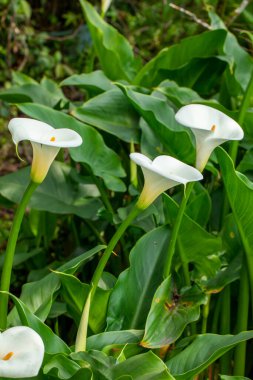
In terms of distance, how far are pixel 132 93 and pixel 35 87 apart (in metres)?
0.49

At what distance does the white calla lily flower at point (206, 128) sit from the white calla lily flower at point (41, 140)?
17 centimetres

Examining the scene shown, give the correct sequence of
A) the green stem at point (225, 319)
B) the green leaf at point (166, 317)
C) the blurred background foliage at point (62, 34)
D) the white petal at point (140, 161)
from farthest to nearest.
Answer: the blurred background foliage at point (62, 34) → the green stem at point (225, 319) → the green leaf at point (166, 317) → the white petal at point (140, 161)

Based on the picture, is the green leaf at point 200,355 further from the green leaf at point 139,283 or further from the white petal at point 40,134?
the white petal at point 40,134

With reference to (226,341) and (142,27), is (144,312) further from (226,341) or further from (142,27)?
(142,27)

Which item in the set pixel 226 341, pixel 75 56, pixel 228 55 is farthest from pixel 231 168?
pixel 75 56

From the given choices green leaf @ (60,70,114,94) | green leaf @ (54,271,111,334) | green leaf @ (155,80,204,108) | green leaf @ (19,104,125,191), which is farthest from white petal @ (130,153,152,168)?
green leaf @ (60,70,114,94)

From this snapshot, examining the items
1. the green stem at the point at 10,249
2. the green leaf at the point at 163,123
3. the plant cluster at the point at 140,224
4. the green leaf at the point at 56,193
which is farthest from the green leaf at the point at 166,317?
the green leaf at the point at 56,193

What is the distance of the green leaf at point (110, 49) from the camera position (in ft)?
5.91

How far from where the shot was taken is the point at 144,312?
1229mm

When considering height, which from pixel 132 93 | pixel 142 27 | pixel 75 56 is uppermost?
pixel 132 93

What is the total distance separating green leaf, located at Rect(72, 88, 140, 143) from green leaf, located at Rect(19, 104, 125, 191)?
0.09 meters

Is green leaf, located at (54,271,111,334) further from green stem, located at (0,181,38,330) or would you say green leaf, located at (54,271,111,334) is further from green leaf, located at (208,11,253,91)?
green leaf, located at (208,11,253,91)

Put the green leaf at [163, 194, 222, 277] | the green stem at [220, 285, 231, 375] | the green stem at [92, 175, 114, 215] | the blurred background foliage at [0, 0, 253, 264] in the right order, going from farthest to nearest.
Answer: the blurred background foliage at [0, 0, 253, 264]
the green stem at [92, 175, 114, 215]
the green stem at [220, 285, 231, 375]
the green leaf at [163, 194, 222, 277]

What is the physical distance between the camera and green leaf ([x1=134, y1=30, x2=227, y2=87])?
1.75 metres
